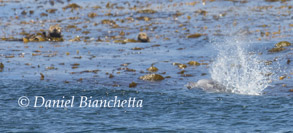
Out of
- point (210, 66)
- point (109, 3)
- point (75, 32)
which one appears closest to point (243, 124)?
point (210, 66)

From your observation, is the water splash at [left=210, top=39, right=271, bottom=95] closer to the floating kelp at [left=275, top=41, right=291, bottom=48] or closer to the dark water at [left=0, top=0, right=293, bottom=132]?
the dark water at [left=0, top=0, right=293, bottom=132]

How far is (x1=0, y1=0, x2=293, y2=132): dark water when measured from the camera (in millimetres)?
17547

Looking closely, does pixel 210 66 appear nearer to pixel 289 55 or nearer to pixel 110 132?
pixel 289 55

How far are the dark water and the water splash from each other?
1.53 ft

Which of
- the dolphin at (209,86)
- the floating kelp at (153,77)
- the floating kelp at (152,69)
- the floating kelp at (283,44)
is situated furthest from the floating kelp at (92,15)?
the dolphin at (209,86)

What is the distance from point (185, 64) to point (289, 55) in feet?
22.7

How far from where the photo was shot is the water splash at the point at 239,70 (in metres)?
23.1

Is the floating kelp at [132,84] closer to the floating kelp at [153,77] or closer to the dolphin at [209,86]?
the floating kelp at [153,77]

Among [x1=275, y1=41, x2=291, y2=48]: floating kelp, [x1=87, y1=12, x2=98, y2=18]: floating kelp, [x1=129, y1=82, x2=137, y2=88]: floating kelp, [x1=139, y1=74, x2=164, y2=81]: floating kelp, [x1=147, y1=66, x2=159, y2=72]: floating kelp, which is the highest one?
[x1=87, y1=12, x2=98, y2=18]: floating kelp

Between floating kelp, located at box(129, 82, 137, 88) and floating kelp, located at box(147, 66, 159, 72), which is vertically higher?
floating kelp, located at box(147, 66, 159, 72)

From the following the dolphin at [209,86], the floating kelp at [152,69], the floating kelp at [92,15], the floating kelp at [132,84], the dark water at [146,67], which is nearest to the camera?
the dark water at [146,67]

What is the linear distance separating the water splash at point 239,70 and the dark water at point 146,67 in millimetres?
466

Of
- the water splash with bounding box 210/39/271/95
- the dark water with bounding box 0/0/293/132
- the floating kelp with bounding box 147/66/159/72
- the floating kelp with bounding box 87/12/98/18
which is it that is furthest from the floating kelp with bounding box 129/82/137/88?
the floating kelp with bounding box 87/12/98/18

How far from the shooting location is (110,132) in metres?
16.4
